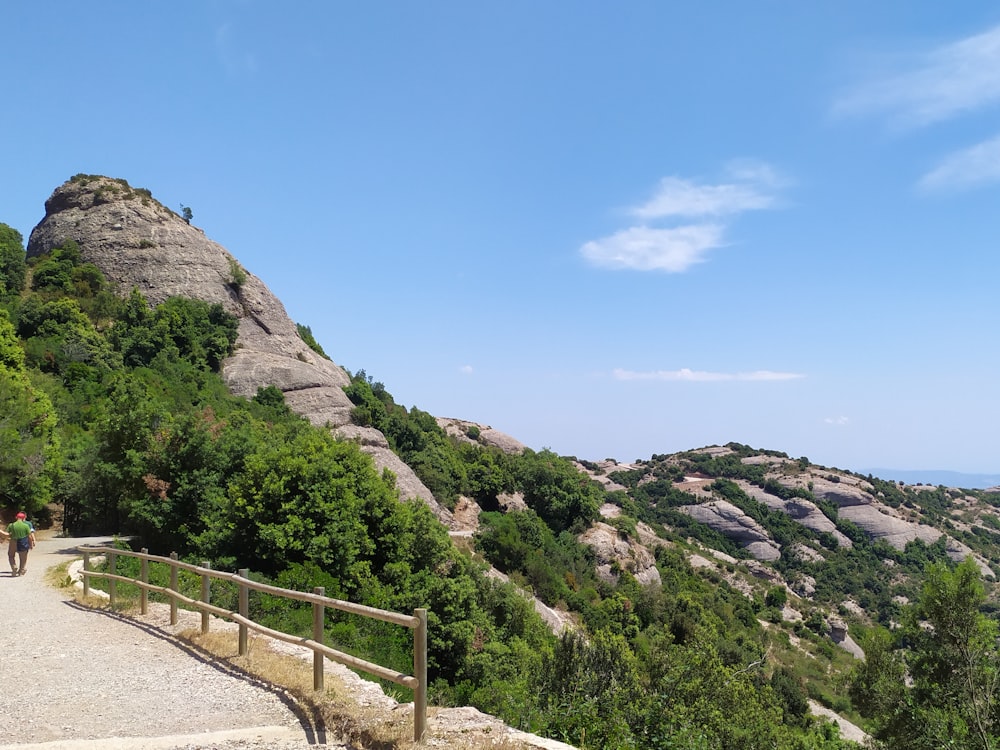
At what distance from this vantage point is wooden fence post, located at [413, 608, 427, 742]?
6215 mm

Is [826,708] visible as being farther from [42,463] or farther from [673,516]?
[673,516]

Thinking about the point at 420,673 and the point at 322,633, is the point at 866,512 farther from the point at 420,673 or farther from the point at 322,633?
the point at 420,673

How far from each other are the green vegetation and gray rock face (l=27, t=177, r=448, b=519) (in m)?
1.78

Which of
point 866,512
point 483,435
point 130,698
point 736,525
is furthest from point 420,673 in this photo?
point 866,512

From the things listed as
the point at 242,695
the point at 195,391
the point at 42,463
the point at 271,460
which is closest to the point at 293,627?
the point at 242,695

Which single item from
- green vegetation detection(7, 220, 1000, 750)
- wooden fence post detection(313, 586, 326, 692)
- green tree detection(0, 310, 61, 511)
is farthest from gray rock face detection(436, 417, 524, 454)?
wooden fence post detection(313, 586, 326, 692)

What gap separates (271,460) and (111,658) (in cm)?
1179

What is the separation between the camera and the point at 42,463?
30219 millimetres

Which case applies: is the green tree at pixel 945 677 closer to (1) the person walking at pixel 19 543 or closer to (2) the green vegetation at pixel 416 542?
(2) the green vegetation at pixel 416 542

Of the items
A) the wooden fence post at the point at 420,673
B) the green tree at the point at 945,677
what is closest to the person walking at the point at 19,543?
the wooden fence post at the point at 420,673

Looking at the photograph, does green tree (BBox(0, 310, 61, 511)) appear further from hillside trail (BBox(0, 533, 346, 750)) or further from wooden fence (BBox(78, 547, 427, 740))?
Answer: wooden fence (BBox(78, 547, 427, 740))

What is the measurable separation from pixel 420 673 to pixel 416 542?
17.4m

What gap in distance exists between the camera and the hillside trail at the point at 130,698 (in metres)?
6.51

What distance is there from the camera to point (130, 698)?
8016 mm
